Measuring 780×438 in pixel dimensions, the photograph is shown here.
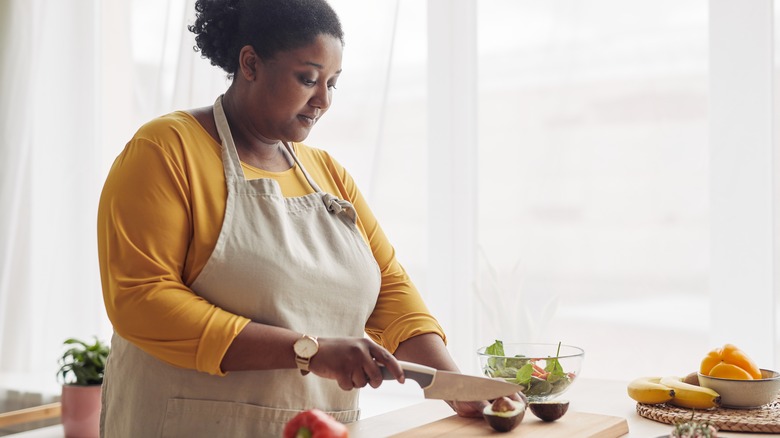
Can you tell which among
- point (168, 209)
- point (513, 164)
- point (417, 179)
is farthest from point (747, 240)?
point (168, 209)

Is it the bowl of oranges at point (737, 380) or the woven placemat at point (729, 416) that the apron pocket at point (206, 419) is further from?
the bowl of oranges at point (737, 380)

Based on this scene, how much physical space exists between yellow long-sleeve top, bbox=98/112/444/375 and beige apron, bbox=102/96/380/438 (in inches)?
1.3

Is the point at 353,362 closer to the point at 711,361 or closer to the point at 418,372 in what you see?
the point at 418,372

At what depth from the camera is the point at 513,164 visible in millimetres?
2553

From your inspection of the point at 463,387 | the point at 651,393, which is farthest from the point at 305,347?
the point at 651,393

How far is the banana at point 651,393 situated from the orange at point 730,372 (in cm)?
9

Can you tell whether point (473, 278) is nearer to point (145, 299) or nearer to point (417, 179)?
point (417, 179)

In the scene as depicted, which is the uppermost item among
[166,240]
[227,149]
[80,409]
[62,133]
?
[62,133]

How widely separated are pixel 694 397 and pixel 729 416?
0.26ft

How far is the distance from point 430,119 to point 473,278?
1.71 ft

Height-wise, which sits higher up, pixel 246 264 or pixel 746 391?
pixel 246 264

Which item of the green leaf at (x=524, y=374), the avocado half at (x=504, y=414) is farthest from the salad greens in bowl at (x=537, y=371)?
the avocado half at (x=504, y=414)

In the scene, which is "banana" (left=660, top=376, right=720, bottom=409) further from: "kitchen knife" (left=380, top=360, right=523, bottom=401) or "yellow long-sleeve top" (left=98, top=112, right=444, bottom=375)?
"yellow long-sleeve top" (left=98, top=112, right=444, bottom=375)

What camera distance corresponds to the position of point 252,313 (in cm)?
136
